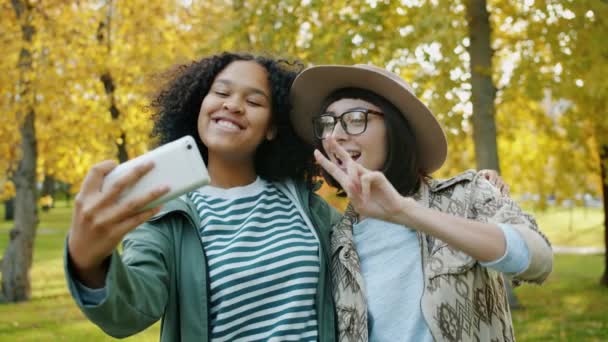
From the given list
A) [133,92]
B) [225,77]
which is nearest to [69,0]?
[133,92]

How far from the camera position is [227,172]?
244 cm

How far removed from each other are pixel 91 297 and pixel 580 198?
34.9ft

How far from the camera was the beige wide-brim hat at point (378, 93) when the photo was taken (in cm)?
232

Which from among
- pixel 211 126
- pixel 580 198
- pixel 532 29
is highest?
pixel 532 29

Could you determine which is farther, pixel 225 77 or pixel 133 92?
pixel 133 92

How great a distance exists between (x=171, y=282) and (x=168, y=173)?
25.0 inches

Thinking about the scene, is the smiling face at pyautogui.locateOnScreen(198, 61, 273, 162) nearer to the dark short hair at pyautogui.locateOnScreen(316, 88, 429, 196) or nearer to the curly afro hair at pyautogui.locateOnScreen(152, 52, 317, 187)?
the curly afro hair at pyautogui.locateOnScreen(152, 52, 317, 187)

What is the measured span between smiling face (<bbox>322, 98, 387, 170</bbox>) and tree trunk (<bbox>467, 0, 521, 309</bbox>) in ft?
16.7

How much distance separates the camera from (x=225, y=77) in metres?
2.40

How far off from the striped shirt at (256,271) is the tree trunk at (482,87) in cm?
531

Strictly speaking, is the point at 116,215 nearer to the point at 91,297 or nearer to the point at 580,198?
the point at 91,297

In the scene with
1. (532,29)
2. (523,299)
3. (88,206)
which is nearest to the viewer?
(88,206)

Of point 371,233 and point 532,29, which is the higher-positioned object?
point 532,29

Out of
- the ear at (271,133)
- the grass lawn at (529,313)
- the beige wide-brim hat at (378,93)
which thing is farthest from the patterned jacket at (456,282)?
the grass lawn at (529,313)
